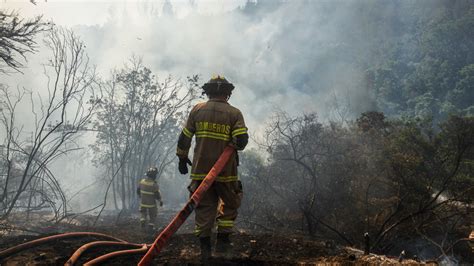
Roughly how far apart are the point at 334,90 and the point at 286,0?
44790 millimetres

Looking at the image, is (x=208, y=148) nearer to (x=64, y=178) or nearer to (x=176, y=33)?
(x=64, y=178)

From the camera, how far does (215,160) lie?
11.8ft

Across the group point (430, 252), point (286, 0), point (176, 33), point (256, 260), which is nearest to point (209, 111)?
point (256, 260)

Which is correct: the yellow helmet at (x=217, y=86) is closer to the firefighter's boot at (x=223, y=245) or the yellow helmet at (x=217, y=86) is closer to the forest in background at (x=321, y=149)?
the firefighter's boot at (x=223, y=245)

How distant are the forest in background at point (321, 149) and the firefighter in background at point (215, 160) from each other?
2481mm

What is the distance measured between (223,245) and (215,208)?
387 millimetres

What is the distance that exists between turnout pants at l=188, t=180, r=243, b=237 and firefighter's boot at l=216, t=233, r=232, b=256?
49mm

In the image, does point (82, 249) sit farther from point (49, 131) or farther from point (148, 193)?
point (49, 131)

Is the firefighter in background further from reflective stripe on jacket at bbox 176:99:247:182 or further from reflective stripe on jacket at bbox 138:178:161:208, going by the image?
reflective stripe on jacket at bbox 138:178:161:208

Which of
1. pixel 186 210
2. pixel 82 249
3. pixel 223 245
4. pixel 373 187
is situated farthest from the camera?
pixel 373 187

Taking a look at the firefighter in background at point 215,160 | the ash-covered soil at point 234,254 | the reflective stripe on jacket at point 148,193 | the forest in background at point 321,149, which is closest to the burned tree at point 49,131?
the forest in background at point 321,149

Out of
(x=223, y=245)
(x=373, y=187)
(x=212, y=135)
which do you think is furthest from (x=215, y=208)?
(x=373, y=187)

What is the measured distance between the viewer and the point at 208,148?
11.9ft

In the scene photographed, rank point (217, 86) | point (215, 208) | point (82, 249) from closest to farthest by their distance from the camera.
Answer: point (82, 249) < point (215, 208) < point (217, 86)
